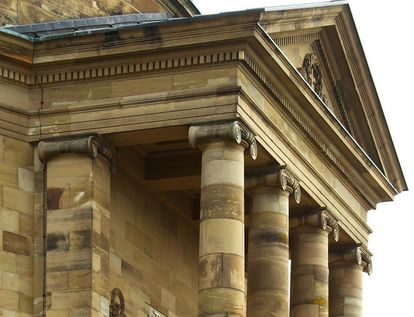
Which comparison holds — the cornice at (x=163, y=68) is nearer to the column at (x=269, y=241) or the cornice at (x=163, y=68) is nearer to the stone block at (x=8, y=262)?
the column at (x=269, y=241)

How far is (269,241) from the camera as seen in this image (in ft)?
179

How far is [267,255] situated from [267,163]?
2323mm

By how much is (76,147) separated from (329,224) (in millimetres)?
9437

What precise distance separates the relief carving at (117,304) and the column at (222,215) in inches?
144

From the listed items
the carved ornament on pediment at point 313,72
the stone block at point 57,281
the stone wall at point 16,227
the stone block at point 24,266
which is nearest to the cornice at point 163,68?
the stone wall at point 16,227

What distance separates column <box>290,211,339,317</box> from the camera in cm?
5812

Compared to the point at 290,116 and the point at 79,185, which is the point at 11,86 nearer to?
the point at 79,185

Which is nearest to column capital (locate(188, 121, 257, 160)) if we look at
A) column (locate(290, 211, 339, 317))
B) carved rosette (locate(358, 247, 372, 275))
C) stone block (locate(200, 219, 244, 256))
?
stone block (locate(200, 219, 244, 256))

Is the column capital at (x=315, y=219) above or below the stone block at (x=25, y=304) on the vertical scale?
above

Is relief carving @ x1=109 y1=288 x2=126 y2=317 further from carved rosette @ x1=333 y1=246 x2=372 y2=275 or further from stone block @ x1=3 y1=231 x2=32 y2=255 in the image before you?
carved rosette @ x1=333 y1=246 x2=372 y2=275

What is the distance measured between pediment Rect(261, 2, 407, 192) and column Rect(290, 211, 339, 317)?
3.26 meters

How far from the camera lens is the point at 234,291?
50.2 meters

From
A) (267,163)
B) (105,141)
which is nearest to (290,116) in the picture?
(267,163)

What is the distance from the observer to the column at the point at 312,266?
5812 centimetres
